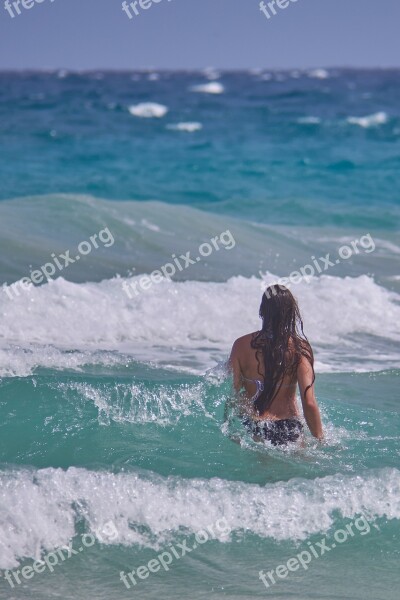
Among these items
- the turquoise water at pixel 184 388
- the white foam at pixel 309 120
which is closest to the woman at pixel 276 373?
the turquoise water at pixel 184 388

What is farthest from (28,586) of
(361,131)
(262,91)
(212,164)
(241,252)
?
(262,91)

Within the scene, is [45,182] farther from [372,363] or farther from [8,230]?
[372,363]

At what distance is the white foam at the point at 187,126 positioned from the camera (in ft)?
99.0

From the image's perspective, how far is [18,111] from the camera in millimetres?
33875

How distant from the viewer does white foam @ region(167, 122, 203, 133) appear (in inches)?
1188

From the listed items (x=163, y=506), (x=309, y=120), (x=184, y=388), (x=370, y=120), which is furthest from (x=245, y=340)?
(x=370, y=120)

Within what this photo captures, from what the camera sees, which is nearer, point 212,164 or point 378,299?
point 378,299

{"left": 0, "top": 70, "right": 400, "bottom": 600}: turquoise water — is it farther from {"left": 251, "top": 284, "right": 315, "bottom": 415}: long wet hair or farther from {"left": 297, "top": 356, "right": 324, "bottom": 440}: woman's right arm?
{"left": 251, "top": 284, "right": 315, "bottom": 415}: long wet hair

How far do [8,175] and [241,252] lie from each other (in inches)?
362

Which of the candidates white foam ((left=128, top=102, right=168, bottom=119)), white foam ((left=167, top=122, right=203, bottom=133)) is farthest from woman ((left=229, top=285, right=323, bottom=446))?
white foam ((left=128, top=102, right=168, bottom=119))

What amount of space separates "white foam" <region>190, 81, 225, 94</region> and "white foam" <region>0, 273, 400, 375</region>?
108 ft

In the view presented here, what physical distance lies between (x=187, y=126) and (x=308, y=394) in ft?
86.0

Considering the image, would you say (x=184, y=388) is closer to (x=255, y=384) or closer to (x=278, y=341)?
(x=255, y=384)

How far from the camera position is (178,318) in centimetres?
970
